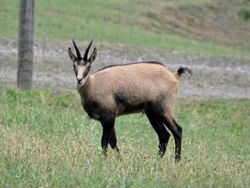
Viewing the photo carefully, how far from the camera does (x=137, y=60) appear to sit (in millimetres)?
27922

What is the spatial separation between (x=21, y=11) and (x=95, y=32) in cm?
1738

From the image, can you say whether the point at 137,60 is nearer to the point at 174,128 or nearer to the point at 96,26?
the point at 96,26

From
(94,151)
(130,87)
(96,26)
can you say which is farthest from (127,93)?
(96,26)

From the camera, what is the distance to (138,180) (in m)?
8.72

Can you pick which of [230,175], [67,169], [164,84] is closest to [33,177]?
[67,169]

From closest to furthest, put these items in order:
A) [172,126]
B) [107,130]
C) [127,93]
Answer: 1. [107,130]
2. [127,93]
3. [172,126]

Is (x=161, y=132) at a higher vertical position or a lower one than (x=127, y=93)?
lower

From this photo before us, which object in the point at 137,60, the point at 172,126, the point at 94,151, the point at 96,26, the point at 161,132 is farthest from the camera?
the point at 96,26

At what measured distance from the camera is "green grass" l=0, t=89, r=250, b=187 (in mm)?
8695

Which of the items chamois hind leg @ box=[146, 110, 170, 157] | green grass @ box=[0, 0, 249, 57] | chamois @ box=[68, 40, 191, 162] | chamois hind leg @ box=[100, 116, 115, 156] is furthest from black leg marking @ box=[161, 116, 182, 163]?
green grass @ box=[0, 0, 249, 57]

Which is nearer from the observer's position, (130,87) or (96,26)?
(130,87)

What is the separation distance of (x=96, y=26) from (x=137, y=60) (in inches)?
341

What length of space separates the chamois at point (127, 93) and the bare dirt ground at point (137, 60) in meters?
7.05

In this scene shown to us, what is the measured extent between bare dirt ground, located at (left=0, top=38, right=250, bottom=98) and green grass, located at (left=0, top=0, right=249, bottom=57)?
1986mm
